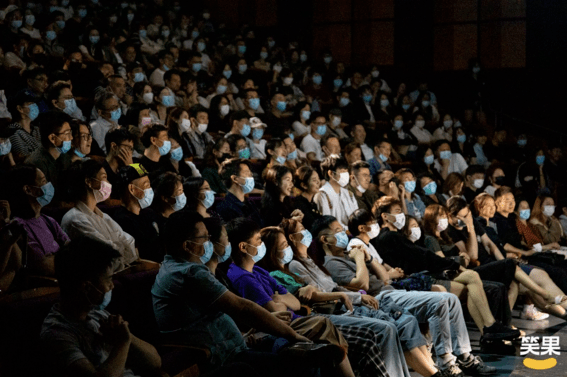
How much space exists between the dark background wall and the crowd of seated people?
34.9 inches

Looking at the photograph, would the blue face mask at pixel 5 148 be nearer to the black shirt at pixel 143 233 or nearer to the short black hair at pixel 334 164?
the black shirt at pixel 143 233

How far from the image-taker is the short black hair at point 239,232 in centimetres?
310

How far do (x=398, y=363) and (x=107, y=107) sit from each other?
9.04ft

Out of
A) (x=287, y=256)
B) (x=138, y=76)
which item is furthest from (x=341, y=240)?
(x=138, y=76)

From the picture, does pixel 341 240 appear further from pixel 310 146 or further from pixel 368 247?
pixel 310 146

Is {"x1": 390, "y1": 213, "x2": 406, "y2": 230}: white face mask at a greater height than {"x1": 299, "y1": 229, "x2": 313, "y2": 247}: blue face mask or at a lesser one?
lesser

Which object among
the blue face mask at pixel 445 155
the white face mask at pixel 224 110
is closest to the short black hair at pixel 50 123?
the white face mask at pixel 224 110

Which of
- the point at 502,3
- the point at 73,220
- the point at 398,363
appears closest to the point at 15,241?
the point at 73,220

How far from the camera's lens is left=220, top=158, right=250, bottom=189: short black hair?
14.1ft

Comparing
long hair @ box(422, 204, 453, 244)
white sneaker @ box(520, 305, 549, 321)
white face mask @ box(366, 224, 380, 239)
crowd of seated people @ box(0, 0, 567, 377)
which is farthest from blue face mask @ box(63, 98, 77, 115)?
white sneaker @ box(520, 305, 549, 321)

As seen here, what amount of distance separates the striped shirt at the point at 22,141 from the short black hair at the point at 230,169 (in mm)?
1170

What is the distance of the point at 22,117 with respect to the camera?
4348mm

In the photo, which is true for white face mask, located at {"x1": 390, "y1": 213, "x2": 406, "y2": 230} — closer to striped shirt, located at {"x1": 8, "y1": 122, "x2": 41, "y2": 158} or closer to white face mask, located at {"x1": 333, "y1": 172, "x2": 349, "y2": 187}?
white face mask, located at {"x1": 333, "y1": 172, "x2": 349, "y2": 187}

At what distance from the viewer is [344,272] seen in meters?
3.81
